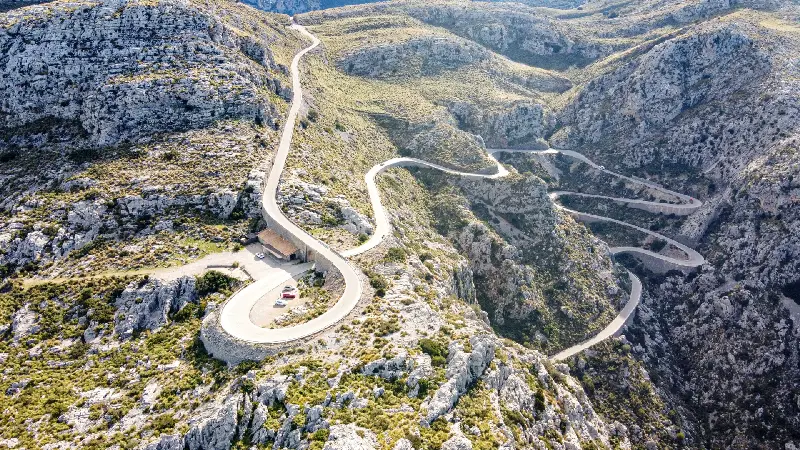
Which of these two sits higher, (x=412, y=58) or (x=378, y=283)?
(x=412, y=58)

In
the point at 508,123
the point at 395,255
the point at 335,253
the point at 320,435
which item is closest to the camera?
the point at 320,435

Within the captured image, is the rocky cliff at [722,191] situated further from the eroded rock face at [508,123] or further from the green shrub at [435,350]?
the green shrub at [435,350]

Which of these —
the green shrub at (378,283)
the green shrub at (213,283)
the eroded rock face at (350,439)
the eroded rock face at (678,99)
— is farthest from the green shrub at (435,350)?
the eroded rock face at (678,99)

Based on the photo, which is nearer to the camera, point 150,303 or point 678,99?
point 150,303

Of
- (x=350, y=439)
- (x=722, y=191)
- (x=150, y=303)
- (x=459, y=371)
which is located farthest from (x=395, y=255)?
(x=722, y=191)

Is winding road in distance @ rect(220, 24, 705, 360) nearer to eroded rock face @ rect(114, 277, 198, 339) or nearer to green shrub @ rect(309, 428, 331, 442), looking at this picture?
eroded rock face @ rect(114, 277, 198, 339)

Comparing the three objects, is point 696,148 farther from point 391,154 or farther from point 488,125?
point 391,154

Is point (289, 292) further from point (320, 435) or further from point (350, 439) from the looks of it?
point (350, 439)

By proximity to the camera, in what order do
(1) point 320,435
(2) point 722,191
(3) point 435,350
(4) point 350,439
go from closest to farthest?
1. (4) point 350,439
2. (1) point 320,435
3. (3) point 435,350
4. (2) point 722,191
